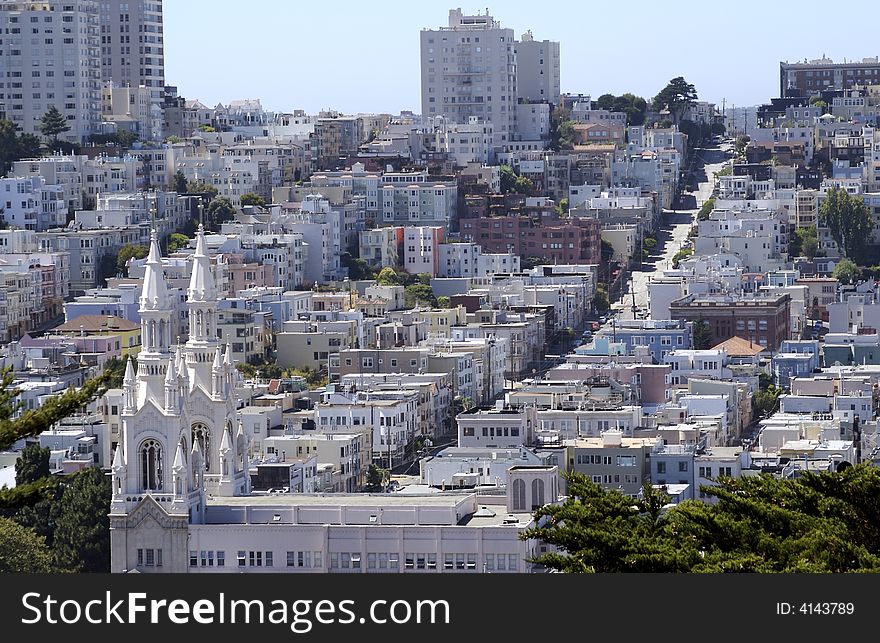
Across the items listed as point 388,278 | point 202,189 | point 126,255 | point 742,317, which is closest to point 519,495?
point 742,317

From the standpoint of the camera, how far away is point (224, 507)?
125 feet

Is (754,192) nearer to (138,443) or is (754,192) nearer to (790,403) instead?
(790,403)

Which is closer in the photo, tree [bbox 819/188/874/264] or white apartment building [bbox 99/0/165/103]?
tree [bbox 819/188/874/264]

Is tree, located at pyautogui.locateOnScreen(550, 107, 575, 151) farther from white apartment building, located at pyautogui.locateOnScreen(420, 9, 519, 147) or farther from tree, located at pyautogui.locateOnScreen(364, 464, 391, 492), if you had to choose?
tree, located at pyautogui.locateOnScreen(364, 464, 391, 492)

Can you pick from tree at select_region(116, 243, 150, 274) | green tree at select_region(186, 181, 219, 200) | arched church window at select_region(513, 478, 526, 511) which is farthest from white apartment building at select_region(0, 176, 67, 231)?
arched church window at select_region(513, 478, 526, 511)

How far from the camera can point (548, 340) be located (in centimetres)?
6950

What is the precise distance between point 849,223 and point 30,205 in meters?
23.7

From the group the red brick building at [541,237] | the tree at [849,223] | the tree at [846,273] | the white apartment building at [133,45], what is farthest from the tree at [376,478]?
the white apartment building at [133,45]

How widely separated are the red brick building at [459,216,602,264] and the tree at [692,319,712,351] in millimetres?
12274

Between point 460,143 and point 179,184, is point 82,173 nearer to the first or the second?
point 179,184

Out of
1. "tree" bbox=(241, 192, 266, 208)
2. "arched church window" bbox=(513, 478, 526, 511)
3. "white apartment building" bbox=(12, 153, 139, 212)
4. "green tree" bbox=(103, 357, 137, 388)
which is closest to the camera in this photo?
"arched church window" bbox=(513, 478, 526, 511)

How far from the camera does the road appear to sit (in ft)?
256

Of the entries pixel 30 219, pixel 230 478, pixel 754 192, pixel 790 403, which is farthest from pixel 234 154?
pixel 230 478

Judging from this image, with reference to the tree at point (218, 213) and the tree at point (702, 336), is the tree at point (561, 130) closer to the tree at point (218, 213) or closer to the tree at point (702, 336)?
the tree at point (218, 213)
